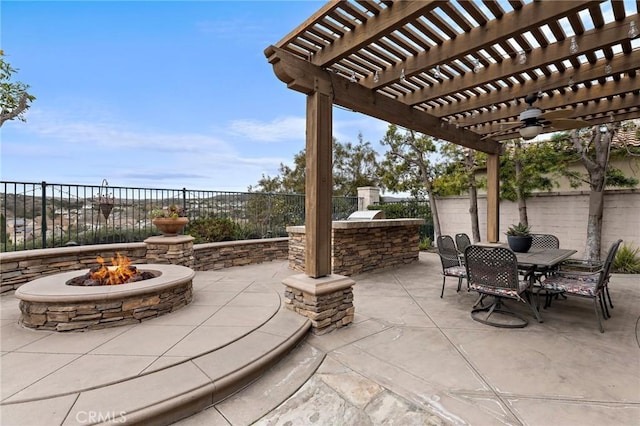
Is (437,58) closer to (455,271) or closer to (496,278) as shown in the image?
(496,278)

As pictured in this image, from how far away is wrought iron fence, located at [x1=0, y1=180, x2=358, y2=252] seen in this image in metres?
4.39

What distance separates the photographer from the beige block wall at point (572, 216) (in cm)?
629

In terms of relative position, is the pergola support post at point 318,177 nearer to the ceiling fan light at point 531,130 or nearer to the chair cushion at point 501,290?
the chair cushion at point 501,290

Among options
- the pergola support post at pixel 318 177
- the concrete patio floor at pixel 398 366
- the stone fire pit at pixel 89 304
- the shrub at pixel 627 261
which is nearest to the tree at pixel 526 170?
the shrub at pixel 627 261

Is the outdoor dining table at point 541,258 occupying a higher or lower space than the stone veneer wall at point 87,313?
higher

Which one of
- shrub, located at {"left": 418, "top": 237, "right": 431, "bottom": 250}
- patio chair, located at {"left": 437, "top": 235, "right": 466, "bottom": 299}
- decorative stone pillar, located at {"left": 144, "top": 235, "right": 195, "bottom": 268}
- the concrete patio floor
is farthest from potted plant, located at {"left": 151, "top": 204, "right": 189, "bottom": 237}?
shrub, located at {"left": 418, "top": 237, "right": 431, "bottom": 250}

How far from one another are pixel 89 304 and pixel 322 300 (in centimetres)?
222

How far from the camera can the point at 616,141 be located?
6.96 metres

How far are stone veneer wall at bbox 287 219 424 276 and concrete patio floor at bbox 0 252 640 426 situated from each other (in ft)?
5.85

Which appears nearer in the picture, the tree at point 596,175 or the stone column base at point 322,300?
the stone column base at point 322,300

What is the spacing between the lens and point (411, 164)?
9438 mm

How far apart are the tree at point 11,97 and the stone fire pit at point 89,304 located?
3.39 metres

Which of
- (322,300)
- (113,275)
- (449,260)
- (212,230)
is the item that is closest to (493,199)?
(449,260)

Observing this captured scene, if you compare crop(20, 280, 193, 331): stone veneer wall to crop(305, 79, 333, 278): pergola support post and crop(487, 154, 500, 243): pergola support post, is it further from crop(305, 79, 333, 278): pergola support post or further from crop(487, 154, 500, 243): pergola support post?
crop(487, 154, 500, 243): pergola support post
